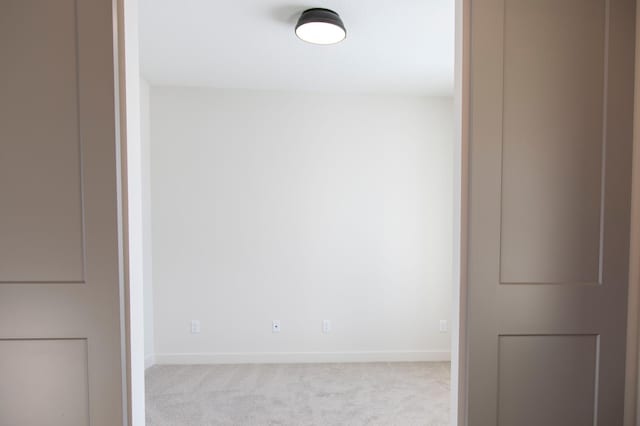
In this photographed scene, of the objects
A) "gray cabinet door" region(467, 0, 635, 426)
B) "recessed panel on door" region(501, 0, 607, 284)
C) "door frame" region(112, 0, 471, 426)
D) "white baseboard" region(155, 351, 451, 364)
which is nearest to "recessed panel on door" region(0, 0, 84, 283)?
"door frame" region(112, 0, 471, 426)

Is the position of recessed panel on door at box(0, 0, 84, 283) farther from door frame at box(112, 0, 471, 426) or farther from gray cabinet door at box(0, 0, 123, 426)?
door frame at box(112, 0, 471, 426)

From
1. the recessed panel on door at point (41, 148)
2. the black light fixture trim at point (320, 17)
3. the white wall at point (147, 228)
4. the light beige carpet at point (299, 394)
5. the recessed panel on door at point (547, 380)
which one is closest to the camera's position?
the recessed panel on door at point (41, 148)

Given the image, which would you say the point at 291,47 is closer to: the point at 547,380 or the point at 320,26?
the point at 320,26

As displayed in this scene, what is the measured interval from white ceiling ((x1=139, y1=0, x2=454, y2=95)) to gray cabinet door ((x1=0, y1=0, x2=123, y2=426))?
0.82 metres

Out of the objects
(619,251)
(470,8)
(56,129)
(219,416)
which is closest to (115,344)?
(56,129)

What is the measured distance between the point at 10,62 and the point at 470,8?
1655 mm

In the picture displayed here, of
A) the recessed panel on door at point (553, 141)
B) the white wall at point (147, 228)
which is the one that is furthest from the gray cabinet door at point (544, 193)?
the white wall at point (147, 228)

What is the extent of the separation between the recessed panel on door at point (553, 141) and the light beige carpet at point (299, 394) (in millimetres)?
1621

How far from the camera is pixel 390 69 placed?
2424mm

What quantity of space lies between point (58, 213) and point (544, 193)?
179 cm

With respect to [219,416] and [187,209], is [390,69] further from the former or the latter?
[219,416]

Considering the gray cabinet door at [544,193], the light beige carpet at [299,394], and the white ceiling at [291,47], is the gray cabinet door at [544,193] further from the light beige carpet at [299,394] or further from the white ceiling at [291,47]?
the light beige carpet at [299,394]

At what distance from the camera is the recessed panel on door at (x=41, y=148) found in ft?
3.32

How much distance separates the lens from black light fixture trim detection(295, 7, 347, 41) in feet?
5.39
